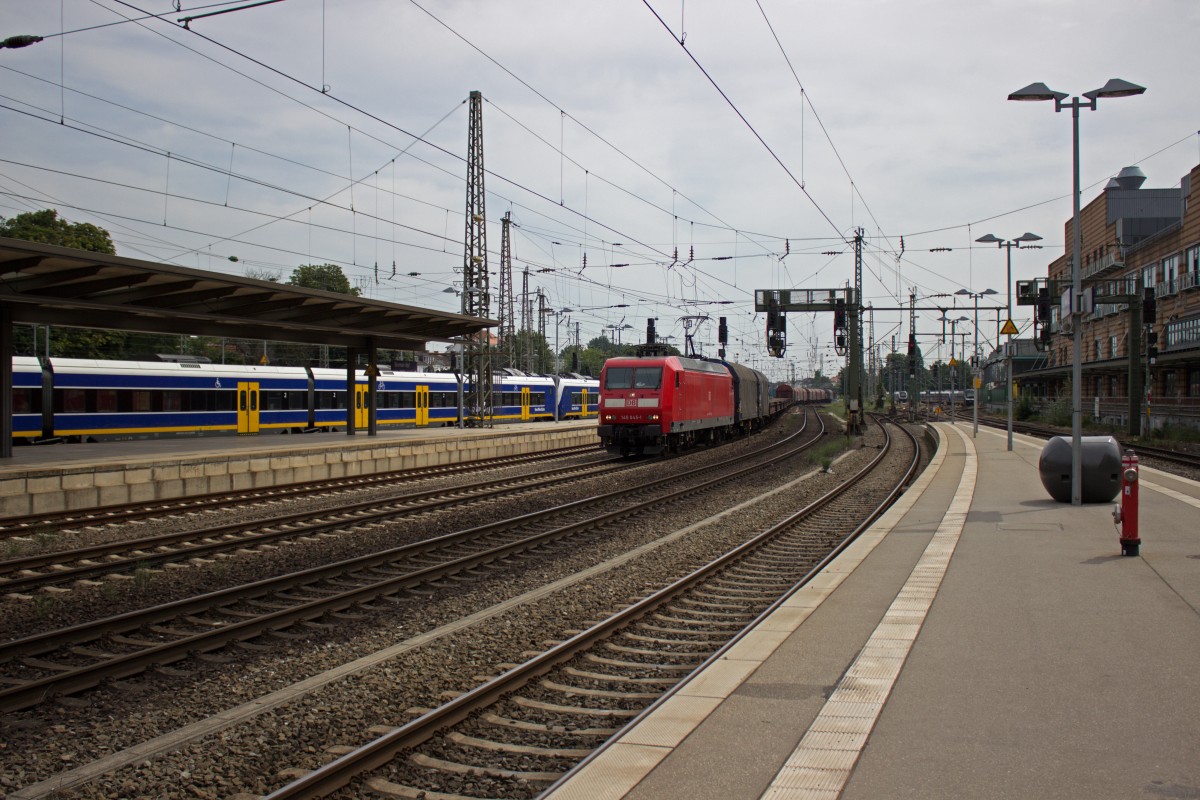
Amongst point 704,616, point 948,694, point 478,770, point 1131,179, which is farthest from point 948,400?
point 478,770

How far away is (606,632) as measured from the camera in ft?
24.4

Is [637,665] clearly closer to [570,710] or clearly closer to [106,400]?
[570,710]

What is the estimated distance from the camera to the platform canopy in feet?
50.9

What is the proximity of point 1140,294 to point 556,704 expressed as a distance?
142 feet

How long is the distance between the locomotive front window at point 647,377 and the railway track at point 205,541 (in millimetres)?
8436

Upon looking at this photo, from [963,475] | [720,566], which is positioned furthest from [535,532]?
[963,475]

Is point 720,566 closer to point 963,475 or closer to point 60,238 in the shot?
point 963,475

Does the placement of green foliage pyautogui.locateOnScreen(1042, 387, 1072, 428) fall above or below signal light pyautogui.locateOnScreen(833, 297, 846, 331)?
below

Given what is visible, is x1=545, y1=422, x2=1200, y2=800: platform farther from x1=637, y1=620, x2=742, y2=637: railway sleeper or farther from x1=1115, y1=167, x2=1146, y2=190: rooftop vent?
x1=1115, y1=167, x2=1146, y2=190: rooftop vent

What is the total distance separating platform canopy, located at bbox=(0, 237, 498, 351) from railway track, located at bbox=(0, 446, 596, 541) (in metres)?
4.09

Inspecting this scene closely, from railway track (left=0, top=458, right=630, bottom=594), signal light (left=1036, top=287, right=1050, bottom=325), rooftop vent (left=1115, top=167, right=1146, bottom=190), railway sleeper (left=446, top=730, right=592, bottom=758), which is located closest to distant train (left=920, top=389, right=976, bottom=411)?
rooftop vent (left=1115, top=167, right=1146, bottom=190)

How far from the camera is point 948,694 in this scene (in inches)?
200

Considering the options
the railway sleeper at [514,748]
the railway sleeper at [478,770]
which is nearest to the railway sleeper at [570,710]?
the railway sleeper at [514,748]

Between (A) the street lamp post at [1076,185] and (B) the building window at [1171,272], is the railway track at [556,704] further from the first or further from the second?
(B) the building window at [1171,272]
